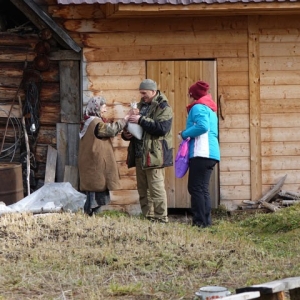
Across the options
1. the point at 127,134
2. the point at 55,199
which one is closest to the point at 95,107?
the point at 127,134

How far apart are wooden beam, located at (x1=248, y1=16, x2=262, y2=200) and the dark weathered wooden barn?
0.02 metres

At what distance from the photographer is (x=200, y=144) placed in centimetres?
1102

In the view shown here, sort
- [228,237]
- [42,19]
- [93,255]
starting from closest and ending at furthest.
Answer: [93,255] → [228,237] → [42,19]

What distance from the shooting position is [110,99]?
1297 cm

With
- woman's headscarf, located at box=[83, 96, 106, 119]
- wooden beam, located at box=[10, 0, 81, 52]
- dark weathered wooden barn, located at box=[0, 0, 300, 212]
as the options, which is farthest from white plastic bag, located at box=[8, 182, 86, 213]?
wooden beam, located at box=[10, 0, 81, 52]

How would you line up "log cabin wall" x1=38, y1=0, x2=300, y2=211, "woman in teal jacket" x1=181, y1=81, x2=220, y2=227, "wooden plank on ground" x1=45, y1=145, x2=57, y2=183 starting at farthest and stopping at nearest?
"wooden plank on ground" x1=45, y1=145, x2=57, y2=183
"log cabin wall" x1=38, y1=0, x2=300, y2=211
"woman in teal jacket" x1=181, y1=81, x2=220, y2=227

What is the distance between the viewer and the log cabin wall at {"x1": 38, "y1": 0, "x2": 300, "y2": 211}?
12930 mm

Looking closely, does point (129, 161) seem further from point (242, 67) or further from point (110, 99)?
point (242, 67)

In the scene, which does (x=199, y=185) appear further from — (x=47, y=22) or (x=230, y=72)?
(x=47, y=22)

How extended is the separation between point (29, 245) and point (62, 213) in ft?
6.48

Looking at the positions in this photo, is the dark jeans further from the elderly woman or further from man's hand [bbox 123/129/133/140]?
the elderly woman

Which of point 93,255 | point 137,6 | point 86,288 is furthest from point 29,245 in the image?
point 137,6

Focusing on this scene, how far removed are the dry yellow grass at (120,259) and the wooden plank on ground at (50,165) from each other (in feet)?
7.80

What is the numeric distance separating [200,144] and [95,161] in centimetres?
141
